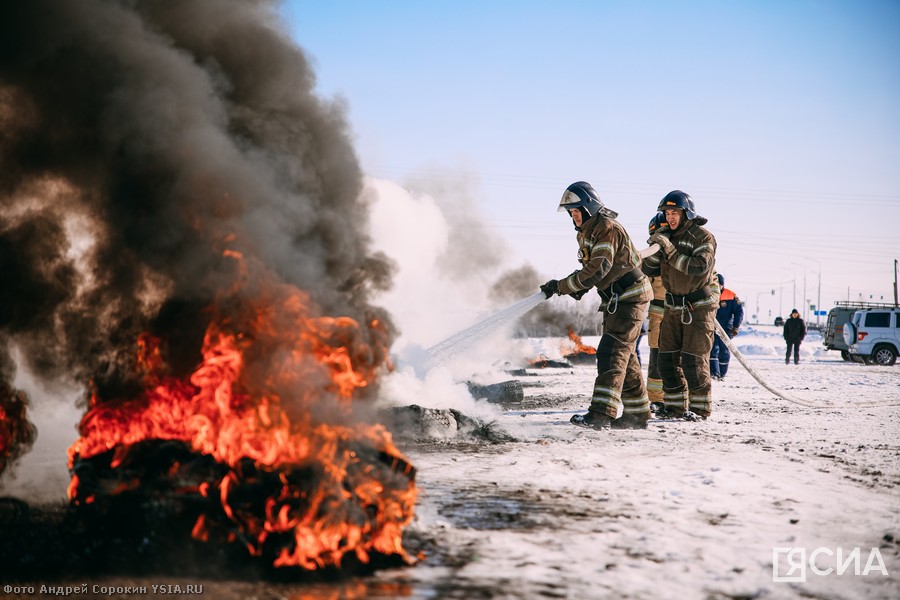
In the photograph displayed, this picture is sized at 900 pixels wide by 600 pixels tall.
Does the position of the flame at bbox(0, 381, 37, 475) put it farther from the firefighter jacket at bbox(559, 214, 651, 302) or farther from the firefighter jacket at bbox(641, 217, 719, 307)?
the firefighter jacket at bbox(641, 217, 719, 307)

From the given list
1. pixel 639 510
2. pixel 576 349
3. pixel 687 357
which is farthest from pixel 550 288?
pixel 576 349

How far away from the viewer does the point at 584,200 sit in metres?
8.05

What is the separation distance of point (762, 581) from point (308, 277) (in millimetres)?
3067

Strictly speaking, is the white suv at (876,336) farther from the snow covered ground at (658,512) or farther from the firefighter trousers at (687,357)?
the firefighter trousers at (687,357)

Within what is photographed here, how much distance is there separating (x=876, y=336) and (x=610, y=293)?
65.0ft

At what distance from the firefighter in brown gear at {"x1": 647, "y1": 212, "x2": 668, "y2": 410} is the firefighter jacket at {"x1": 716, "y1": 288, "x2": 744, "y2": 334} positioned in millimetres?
4120

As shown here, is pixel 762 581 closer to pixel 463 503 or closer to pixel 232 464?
pixel 463 503

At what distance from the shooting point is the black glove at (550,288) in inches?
317

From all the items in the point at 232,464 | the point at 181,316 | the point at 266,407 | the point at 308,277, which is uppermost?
the point at 308,277

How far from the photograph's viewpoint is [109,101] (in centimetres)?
468

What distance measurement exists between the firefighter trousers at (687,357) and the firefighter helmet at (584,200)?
1.81 meters

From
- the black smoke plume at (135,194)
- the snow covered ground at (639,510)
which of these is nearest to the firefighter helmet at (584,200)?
the snow covered ground at (639,510)

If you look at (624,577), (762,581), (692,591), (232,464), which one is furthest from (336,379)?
(762,581)

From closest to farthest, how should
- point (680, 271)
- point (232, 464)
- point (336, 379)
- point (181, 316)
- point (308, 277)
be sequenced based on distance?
point (232, 464) < point (336, 379) < point (181, 316) < point (308, 277) < point (680, 271)
